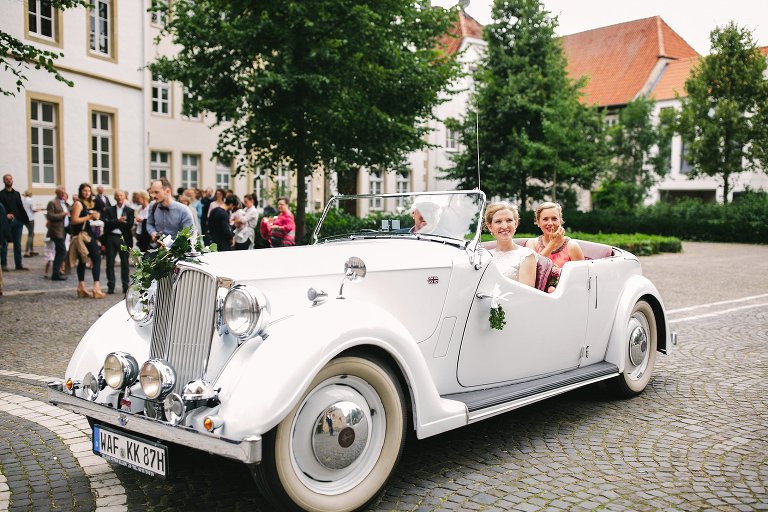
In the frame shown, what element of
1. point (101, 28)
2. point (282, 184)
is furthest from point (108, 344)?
point (282, 184)

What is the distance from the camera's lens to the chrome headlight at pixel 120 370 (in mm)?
3736

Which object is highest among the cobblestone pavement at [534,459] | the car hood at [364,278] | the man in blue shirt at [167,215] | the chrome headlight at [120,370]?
the man in blue shirt at [167,215]

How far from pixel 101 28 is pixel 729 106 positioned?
25.6m

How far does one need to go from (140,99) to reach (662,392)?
70.8 ft

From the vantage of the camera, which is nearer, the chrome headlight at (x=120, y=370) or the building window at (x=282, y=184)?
the chrome headlight at (x=120, y=370)

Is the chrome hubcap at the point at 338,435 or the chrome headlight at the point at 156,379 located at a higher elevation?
the chrome headlight at the point at 156,379

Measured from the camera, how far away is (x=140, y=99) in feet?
79.1

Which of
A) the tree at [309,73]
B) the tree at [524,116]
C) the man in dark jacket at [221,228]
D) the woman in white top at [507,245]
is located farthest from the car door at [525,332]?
the tree at [524,116]

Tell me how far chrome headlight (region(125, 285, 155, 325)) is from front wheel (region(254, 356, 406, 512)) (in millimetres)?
1243

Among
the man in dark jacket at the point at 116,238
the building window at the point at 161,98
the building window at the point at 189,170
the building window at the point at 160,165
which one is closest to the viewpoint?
the man in dark jacket at the point at 116,238

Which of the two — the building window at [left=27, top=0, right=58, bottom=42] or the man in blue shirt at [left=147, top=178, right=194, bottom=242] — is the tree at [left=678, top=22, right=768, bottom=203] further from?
the man in blue shirt at [left=147, top=178, right=194, bottom=242]

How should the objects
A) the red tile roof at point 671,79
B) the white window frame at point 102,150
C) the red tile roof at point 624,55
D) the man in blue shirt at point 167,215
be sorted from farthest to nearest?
the red tile roof at point 624,55, the red tile roof at point 671,79, the white window frame at point 102,150, the man in blue shirt at point 167,215

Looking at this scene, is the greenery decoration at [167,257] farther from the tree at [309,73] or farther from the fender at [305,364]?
the tree at [309,73]

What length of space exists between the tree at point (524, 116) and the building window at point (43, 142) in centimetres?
1660
